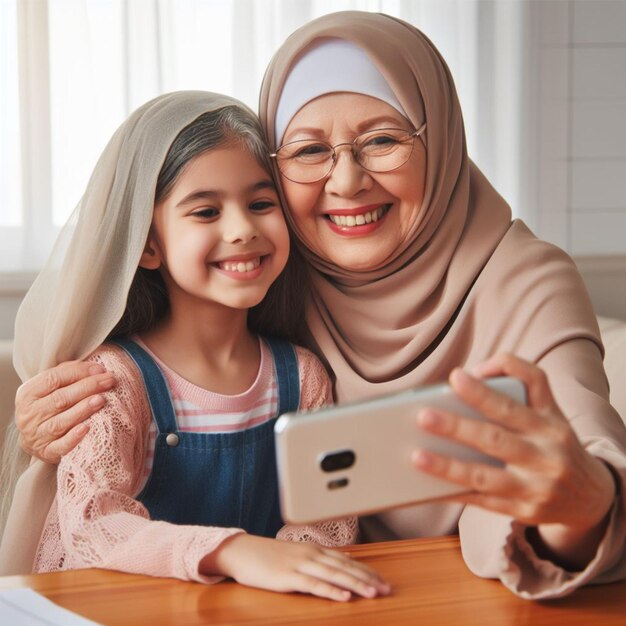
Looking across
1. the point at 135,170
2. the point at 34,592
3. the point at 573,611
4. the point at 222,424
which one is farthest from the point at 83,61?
the point at 573,611

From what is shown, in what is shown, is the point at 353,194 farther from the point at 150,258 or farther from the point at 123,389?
the point at 123,389

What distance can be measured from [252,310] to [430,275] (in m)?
0.33

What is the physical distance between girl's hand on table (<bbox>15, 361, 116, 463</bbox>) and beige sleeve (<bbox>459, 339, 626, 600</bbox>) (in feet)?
1.80

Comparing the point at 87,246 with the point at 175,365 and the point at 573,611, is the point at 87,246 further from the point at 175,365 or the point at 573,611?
the point at 573,611

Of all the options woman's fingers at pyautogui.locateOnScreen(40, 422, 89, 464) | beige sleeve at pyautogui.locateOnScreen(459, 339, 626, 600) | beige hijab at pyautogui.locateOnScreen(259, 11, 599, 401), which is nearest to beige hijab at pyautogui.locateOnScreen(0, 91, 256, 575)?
woman's fingers at pyautogui.locateOnScreen(40, 422, 89, 464)

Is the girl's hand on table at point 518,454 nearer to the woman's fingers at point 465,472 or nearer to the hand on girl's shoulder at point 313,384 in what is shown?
the woman's fingers at point 465,472

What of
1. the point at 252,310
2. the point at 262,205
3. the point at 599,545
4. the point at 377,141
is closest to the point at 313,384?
the point at 252,310

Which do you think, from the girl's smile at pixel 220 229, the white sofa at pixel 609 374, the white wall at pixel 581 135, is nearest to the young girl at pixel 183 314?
the girl's smile at pixel 220 229

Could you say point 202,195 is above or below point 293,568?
above

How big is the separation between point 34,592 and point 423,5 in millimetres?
2516

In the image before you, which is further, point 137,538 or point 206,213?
point 206,213

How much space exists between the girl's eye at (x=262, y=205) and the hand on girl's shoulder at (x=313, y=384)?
26 centimetres

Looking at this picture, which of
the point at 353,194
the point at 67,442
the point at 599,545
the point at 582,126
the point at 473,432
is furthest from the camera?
the point at 582,126

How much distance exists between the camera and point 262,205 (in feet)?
4.90
